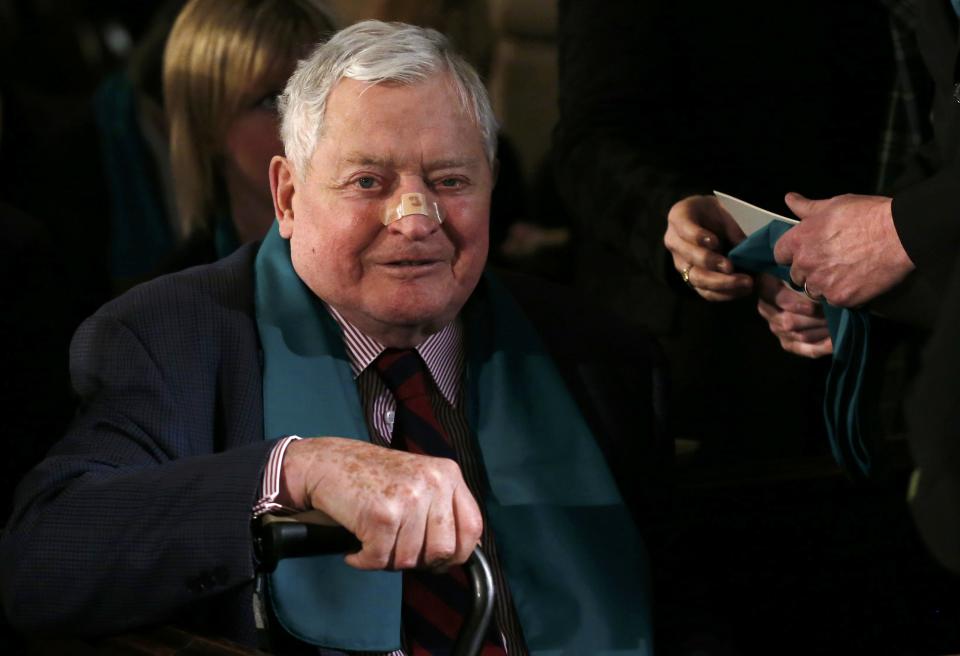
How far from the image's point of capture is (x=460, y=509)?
1.43m

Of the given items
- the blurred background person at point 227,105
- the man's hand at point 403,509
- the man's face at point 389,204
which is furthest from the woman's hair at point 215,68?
the man's hand at point 403,509

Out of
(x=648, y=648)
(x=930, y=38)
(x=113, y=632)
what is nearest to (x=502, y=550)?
(x=648, y=648)

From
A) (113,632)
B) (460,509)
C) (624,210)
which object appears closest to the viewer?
(460,509)

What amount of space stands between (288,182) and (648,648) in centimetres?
79

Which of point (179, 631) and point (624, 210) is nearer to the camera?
point (179, 631)

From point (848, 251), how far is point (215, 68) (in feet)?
3.43

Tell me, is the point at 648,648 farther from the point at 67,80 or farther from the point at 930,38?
the point at 67,80

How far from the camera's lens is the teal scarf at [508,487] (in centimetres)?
166

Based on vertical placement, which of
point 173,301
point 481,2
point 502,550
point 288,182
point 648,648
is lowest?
point 648,648

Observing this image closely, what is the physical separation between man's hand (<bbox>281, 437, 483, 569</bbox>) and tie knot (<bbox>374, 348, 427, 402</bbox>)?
12.8 inches

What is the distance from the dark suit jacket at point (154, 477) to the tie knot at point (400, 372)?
0.17m

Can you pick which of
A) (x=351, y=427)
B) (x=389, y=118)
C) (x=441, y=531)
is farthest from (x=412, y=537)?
(x=389, y=118)

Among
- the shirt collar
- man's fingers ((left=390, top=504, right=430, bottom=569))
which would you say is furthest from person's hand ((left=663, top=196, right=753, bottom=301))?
man's fingers ((left=390, top=504, right=430, bottom=569))

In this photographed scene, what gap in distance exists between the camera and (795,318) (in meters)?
1.99
